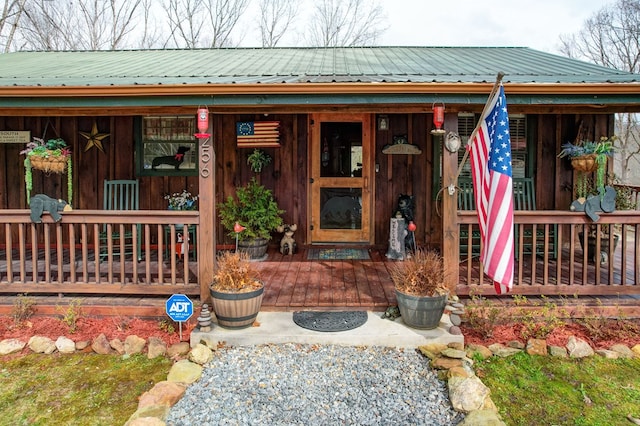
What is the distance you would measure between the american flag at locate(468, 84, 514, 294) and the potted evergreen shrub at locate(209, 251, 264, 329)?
179cm

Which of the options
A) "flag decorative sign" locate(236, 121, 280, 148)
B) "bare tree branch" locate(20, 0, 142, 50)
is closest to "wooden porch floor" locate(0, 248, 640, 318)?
"flag decorative sign" locate(236, 121, 280, 148)

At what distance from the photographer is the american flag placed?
114 inches

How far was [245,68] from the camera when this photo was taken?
496cm

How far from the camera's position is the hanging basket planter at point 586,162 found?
14.7 feet

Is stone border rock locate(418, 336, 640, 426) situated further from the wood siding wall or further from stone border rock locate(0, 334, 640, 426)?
the wood siding wall

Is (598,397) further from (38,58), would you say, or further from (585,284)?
(38,58)

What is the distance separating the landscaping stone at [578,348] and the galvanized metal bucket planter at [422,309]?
A: 1011 millimetres

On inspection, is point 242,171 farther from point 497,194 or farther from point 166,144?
point 497,194

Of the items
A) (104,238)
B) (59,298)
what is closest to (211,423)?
(59,298)

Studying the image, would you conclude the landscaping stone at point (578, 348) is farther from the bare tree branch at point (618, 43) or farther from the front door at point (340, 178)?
the bare tree branch at point (618, 43)

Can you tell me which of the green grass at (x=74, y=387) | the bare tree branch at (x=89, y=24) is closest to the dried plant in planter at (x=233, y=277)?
the green grass at (x=74, y=387)

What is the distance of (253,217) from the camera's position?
536 cm

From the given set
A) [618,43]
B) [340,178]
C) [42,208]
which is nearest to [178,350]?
[42,208]

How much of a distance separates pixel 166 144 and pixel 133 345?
10.4 feet
